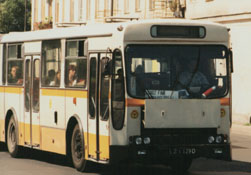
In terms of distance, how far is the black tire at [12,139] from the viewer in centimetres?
1989

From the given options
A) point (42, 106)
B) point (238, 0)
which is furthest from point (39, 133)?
point (238, 0)

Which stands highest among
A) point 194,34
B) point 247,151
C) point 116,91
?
point 194,34

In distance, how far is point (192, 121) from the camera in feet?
48.7

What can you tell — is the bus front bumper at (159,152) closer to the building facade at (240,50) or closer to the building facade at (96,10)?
the building facade at (240,50)

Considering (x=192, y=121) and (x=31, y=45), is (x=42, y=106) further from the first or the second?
(x=192, y=121)

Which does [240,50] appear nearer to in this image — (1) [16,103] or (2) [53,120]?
(1) [16,103]

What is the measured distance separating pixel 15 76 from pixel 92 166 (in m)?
4.50

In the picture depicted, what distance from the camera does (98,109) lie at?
15.6 m

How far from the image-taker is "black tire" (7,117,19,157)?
783 inches

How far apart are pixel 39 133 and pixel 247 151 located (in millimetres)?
5293

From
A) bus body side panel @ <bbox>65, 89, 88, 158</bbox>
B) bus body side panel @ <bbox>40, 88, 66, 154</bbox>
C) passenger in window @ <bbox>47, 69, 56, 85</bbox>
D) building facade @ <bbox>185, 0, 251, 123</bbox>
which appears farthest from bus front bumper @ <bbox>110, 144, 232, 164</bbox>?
building facade @ <bbox>185, 0, 251, 123</bbox>

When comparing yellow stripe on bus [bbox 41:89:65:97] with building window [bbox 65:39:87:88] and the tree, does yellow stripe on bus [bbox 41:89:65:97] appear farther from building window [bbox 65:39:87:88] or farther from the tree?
the tree

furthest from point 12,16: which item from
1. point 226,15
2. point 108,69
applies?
point 108,69

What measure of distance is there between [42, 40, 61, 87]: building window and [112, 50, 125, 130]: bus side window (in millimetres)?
2997
